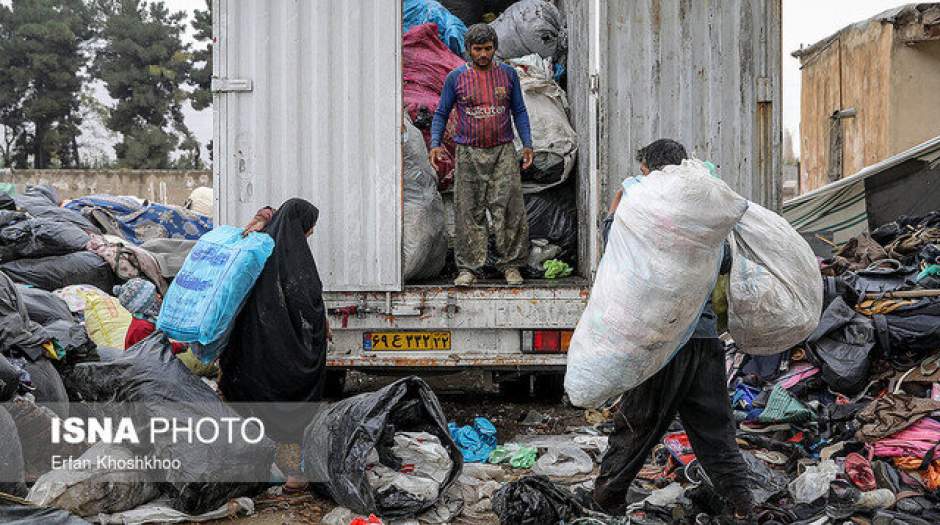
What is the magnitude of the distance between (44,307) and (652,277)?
3891 mm

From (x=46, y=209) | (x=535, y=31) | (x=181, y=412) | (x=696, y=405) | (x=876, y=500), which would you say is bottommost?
(x=876, y=500)

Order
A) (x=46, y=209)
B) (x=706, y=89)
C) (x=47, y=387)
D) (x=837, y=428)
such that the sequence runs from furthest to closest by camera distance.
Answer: (x=46, y=209)
(x=706, y=89)
(x=837, y=428)
(x=47, y=387)

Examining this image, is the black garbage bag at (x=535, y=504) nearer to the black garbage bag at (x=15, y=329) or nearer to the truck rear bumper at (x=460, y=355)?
the truck rear bumper at (x=460, y=355)

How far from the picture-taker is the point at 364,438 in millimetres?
4172

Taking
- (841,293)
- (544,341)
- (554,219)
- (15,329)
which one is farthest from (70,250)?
(841,293)

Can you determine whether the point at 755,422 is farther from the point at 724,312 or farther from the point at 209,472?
the point at 209,472

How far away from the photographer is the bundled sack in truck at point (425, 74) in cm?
642

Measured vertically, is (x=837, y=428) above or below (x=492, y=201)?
below

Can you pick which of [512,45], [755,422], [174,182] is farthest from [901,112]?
[174,182]

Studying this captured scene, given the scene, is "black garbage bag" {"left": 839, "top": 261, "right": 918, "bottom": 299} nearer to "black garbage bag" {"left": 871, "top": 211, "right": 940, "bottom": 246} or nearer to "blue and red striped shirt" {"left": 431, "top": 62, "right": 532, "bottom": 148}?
"black garbage bag" {"left": 871, "top": 211, "right": 940, "bottom": 246}

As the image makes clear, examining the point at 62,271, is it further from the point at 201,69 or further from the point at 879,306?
the point at 201,69

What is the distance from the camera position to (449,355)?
5316 millimetres

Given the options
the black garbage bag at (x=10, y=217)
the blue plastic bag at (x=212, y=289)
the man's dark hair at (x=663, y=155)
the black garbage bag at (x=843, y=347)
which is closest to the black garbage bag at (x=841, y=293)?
the black garbage bag at (x=843, y=347)

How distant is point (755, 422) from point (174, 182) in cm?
1810
